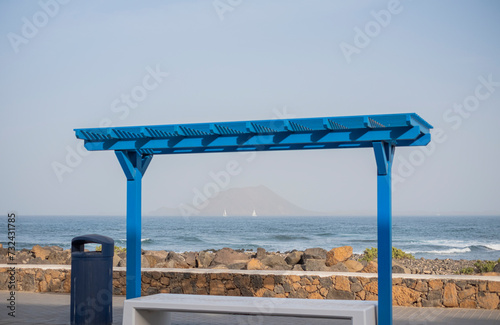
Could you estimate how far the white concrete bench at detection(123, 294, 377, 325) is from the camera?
6.10 m

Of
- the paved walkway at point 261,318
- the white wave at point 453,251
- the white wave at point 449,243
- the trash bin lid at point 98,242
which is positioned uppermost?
the trash bin lid at point 98,242

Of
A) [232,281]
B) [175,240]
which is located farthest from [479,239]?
[232,281]

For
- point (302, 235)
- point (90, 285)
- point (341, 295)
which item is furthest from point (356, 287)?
point (302, 235)

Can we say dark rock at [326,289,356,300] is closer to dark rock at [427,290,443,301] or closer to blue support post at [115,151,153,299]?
dark rock at [427,290,443,301]

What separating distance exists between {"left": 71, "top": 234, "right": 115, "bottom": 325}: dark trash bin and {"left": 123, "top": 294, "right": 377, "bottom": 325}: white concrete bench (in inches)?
26.8

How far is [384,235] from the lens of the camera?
650 centimetres

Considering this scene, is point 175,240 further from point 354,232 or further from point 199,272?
point 199,272

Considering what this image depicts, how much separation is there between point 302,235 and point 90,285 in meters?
40.5

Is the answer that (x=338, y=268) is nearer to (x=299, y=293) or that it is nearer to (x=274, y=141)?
(x=299, y=293)

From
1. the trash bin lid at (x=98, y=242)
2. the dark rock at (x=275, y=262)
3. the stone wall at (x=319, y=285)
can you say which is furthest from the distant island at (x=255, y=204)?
the trash bin lid at (x=98, y=242)

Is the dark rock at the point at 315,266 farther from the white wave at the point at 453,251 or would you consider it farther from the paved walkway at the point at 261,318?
the white wave at the point at 453,251

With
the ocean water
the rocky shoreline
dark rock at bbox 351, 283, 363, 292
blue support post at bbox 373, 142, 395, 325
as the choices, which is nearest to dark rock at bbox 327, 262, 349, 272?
the rocky shoreline

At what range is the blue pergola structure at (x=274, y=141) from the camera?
6.50m

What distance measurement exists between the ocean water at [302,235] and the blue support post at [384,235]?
1244 inches
